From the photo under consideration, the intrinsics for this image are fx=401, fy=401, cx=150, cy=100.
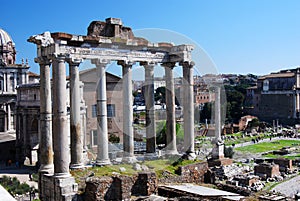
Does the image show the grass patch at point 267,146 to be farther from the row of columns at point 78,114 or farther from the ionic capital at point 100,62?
the ionic capital at point 100,62

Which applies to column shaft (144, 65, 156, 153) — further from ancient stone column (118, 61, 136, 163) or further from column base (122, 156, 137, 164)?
column base (122, 156, 137, 164)

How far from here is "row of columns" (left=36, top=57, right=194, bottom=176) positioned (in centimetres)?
1163

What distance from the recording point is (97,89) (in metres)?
13.4

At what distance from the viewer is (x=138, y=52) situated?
47.3ft

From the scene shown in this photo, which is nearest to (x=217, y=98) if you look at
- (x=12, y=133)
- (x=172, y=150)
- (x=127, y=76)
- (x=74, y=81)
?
(x=172, y=150)

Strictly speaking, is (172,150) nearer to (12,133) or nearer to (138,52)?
(138,52)

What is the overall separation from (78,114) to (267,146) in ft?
103

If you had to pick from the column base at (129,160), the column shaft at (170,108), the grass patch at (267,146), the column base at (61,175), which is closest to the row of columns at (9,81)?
the grass patch at (267,146)

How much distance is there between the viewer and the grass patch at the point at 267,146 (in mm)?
37688

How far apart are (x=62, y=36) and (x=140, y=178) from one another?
4.89 metres

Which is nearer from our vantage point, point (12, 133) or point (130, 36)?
point (130, 36)

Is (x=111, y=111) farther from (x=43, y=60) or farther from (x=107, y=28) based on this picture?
(x=43, y=60)

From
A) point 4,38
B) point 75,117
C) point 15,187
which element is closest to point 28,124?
point 15,187

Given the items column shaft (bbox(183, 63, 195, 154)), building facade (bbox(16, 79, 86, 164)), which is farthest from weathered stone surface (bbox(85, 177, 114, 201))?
building facade (bbox(16, 79, 86, 164))
